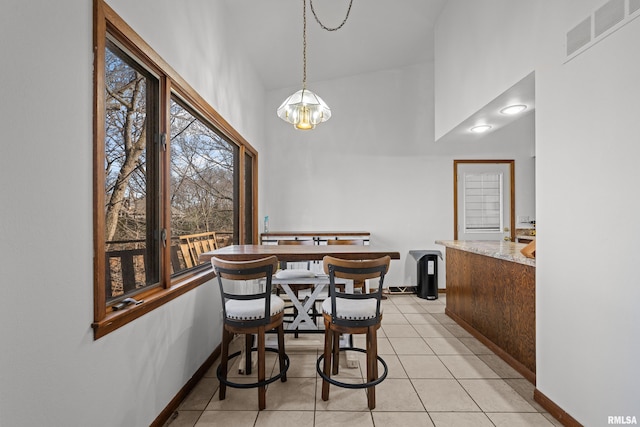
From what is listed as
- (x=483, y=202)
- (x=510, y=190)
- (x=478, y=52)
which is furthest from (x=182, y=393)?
(x=510, y=190)

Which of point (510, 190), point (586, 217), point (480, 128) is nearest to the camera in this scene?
point (586, 217)

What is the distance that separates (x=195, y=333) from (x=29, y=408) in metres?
1.37

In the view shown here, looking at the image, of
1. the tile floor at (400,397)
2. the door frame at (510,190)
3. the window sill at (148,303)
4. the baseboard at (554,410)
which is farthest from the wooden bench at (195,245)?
the door frame at (510,190)

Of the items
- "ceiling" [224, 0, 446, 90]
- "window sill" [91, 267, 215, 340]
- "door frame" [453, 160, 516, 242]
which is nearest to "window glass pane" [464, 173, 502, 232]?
"door frame" [453, 160, 516, 242]

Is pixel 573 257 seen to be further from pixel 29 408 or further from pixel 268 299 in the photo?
pixel 29 408

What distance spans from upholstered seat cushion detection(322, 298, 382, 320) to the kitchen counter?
1235 mm

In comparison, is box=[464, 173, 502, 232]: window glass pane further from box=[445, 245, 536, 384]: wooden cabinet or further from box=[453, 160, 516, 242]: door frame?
box=[445, 245, 536, 384]: wooden cabinet

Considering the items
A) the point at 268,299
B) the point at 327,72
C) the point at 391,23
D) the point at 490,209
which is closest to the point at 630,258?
the point at 268,299

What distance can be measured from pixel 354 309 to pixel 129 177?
5.12 feet

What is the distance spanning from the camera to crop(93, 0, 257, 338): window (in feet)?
4.66

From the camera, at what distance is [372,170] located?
523 cm

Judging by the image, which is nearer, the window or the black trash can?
the window

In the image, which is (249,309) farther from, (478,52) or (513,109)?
(478,52)

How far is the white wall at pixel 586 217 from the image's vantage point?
1530 millimetres
